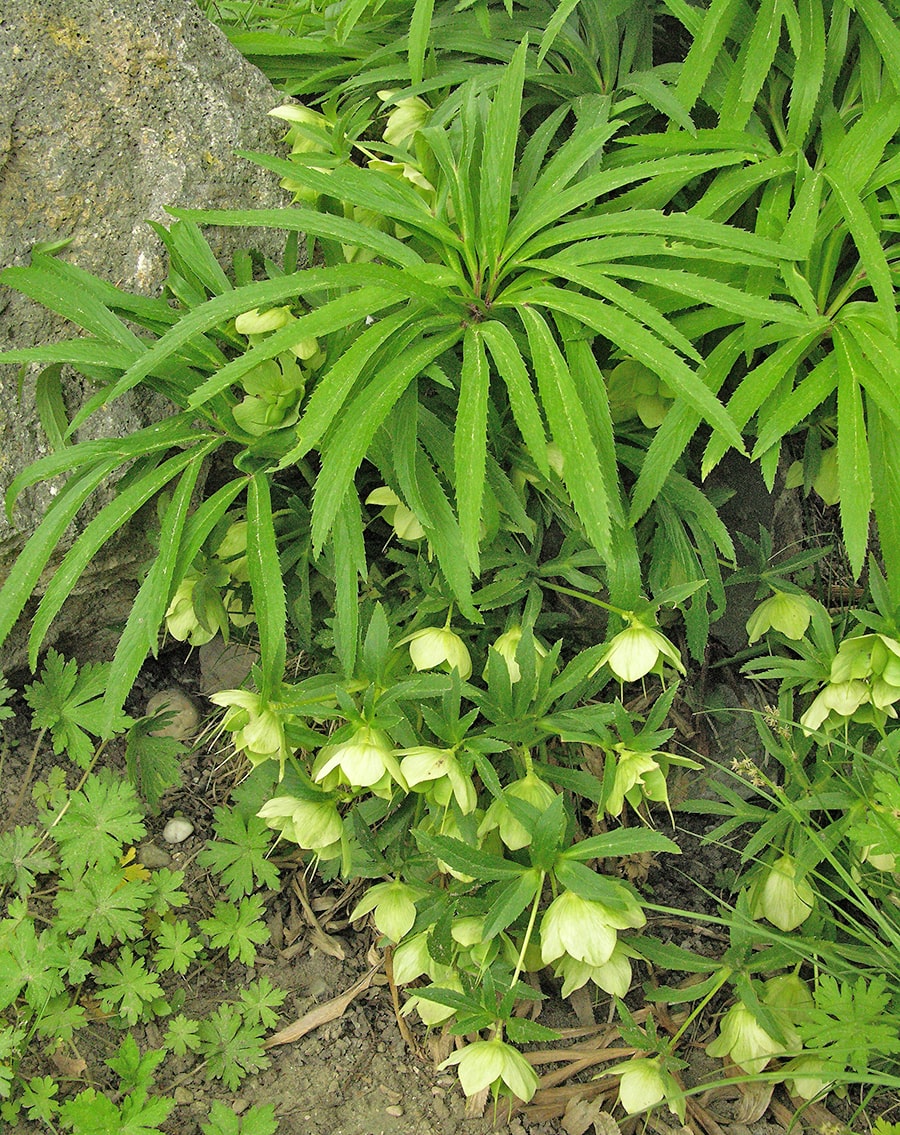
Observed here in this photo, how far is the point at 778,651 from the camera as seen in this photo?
1715mm

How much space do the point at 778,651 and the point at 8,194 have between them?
1.50 meters

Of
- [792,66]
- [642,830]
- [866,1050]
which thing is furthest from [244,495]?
[866,1050]

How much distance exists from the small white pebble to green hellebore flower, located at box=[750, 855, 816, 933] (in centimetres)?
102

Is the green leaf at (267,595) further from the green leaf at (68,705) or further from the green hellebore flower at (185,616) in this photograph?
the green leaf at (68,705)

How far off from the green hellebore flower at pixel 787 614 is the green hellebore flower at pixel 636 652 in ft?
0.93

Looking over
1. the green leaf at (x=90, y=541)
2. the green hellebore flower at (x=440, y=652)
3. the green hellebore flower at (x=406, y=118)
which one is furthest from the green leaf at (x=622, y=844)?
the green hellebore flower at (x=406, y=118)

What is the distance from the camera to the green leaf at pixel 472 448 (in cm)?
111

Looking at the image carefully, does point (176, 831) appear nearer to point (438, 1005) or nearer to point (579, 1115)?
point (438, 1005)

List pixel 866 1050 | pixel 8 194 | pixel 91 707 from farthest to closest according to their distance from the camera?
1. pixel 91 707
2. pixel 8 194
3. pixel 866 1050

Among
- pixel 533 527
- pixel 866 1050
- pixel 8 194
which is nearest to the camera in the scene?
pixel 866 1050

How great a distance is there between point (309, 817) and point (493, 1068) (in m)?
0.41

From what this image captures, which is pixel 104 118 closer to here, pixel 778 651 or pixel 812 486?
pixel 812 486

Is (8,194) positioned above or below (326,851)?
above

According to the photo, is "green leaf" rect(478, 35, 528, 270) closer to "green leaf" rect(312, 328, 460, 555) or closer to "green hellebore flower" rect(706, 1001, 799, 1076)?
"green leaf" rect(312, 328, 460, 555)
